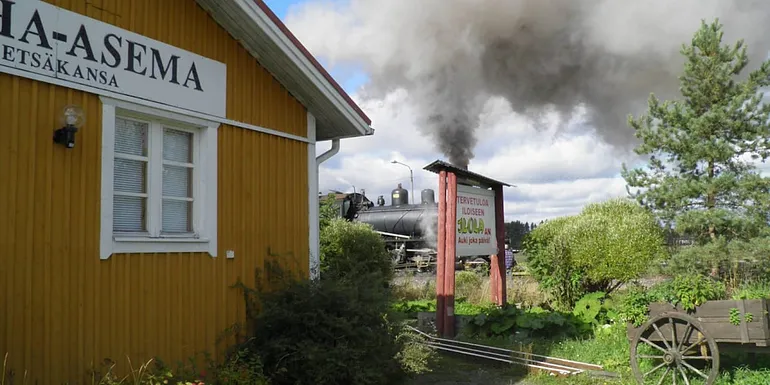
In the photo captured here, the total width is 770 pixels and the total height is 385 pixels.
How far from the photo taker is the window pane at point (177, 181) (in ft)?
22.4

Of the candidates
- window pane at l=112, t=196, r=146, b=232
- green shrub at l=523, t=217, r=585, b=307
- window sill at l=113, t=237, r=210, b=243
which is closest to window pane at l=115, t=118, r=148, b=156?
window pane at l=112, t=196, r=146, b=232

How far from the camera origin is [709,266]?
1284 cm

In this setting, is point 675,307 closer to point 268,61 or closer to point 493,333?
point 493,333

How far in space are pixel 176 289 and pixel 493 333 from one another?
19.5ft

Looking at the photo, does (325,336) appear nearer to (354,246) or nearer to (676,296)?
(676,296)

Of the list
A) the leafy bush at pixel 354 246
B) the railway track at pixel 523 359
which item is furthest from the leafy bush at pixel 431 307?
the leafy bush at pixel 354 246

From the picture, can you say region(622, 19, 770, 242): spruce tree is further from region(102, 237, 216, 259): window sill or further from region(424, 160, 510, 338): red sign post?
region(102, 237, 216, 259): window sill

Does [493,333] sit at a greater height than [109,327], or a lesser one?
lesser

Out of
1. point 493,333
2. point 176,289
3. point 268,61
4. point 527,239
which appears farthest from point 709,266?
point 176,289

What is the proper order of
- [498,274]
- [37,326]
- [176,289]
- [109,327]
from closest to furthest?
[37,326]
[109,327]
[176,289]
[498,274]

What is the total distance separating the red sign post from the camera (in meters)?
11.2

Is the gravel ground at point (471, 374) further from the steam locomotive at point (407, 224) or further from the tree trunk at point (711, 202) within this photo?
the steam locomotive at point (407, 224)

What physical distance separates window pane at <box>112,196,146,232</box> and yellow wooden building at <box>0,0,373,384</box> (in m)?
0.01

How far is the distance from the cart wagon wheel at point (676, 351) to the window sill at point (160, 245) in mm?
4958
